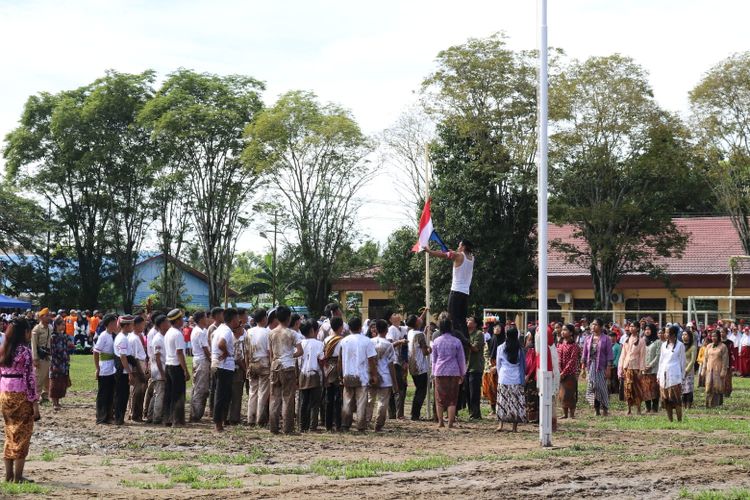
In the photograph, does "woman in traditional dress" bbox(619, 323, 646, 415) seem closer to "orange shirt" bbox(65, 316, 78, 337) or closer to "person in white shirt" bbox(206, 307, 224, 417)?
"person in white shirt" bbox(206, 307, 224, 417)

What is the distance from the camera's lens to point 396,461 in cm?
1239

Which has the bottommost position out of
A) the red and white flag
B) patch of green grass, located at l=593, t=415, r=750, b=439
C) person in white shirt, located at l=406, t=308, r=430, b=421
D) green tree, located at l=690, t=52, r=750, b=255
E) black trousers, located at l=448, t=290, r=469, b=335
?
patch of green grass, located at l=593, t=415, r=750, b=439

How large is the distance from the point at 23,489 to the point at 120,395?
6.78 metres

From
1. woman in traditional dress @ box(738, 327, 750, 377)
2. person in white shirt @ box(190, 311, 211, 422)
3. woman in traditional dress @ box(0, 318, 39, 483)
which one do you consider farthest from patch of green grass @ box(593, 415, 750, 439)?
woman in traditional dress @ box(738, 327, 750, 377)

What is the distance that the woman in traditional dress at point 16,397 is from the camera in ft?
35.4

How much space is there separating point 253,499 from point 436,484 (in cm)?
203

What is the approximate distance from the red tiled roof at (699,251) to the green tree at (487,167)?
13.6 ft

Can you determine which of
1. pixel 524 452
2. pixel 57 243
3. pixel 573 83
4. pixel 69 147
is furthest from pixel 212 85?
pixel 524 452

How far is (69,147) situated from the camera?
5153 centimetres

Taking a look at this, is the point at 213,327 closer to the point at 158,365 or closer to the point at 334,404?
the point at 158,365

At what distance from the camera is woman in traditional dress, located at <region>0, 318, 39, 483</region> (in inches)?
424

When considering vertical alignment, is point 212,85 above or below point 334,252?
above

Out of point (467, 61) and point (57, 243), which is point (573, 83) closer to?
point (467, 61)

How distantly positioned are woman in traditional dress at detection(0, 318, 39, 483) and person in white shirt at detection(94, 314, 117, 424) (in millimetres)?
5935
